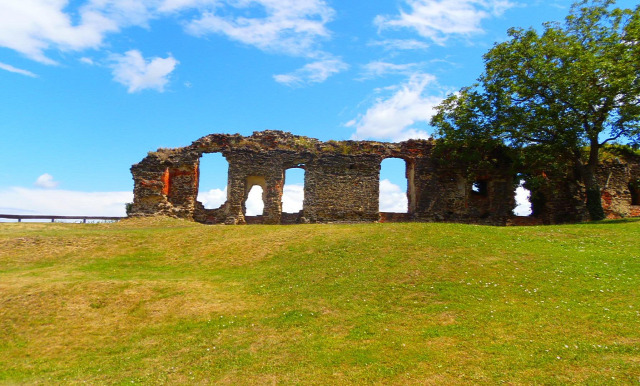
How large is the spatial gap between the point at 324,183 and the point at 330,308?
17.1m

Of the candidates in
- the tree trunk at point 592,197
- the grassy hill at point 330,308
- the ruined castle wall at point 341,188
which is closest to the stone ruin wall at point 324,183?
the ruined castle wall at point 341,188

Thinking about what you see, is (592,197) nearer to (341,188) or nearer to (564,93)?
(564,93)

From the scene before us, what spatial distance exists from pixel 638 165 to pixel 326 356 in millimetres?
32940

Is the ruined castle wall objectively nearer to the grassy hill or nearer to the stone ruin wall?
the stone ruin wall

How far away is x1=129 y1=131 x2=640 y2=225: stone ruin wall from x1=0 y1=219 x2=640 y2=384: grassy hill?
902 centimetres

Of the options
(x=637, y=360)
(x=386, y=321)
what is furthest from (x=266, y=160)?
(x=637, y=360)

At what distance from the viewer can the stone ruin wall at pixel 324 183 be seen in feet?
93.4

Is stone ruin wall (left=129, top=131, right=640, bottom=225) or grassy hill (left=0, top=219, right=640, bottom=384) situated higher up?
stone ruin wall (left=129, top=131, right=640, bottom=225)

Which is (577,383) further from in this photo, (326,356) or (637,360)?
(326,356)

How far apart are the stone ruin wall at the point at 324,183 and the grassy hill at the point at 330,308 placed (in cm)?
902

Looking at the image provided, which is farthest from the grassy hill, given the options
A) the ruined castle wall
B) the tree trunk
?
the ruined castle wall

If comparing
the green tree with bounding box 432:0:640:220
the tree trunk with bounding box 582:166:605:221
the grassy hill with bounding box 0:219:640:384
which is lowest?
the grassy hill with bounding box 0:219:640:384

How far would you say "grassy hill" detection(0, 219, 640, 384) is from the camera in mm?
8867

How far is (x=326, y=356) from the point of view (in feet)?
30.6
